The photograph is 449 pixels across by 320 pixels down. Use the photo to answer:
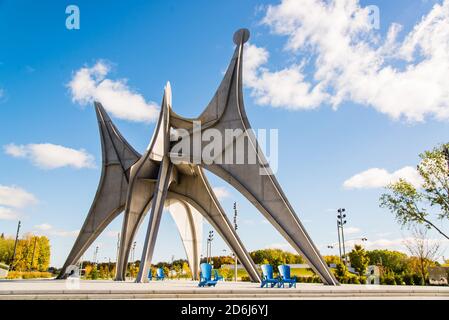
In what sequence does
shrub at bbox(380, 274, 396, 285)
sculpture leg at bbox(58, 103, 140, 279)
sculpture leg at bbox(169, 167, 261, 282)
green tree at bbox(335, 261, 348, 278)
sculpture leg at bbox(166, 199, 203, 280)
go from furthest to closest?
sculpture leg at bbox(166, 199, 203, 280) → green tree at bbox(335, 261, 348, 278) → shrub at bbox(380, 274, 396, 285) → sculpture leg at bbox(58, 103, 140, 279) → sculpture leg at bbox(169, 167, 261, 282)

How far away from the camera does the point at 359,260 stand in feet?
89.2

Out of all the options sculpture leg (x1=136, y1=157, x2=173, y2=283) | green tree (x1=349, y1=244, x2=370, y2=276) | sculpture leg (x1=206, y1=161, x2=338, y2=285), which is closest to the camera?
sculpture leg (x1=206, y1=161, x2=338, y2=285)

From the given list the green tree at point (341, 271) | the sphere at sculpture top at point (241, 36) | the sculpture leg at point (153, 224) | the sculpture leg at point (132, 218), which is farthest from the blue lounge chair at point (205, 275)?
the green tree at point (341, 271)

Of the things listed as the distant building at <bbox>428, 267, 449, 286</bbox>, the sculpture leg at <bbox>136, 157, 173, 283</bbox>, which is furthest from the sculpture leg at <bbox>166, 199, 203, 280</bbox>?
the distant building at <bbox>428, 267, 449, 286</bbox>

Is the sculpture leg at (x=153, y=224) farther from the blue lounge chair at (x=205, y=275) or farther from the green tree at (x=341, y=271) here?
the green tree at (x=341, y=271)

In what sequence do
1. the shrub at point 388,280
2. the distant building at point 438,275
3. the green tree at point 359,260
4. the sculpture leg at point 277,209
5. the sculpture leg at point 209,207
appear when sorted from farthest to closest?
the green tree at point 359,260 → the shrub at point 388,280 → the distant building at point 438,275 → the sculpture leg at point 209,207 → the sculpture leg at point 277,209

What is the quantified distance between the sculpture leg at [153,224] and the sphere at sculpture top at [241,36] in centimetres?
725

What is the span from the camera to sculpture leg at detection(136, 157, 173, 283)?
14.9 meters

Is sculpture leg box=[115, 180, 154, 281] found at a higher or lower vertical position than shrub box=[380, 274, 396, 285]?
higher

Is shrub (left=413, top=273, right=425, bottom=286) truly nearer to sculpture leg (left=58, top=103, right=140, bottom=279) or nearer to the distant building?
the distant building

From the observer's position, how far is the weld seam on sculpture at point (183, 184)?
15211 mm

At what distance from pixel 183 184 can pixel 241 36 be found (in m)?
9.51

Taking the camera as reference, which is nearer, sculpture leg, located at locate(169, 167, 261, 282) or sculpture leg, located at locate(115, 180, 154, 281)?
sculpture leg, located at locate(115, 180, 154, 281)
